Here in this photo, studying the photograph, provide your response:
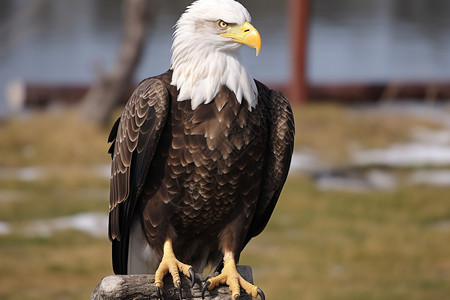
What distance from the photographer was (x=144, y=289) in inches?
134

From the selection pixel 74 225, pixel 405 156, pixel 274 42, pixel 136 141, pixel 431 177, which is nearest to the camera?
pixel 136 141

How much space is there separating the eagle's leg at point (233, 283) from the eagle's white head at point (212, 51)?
0.80m

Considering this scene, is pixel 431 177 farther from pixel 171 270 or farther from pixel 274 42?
pixel 274 42

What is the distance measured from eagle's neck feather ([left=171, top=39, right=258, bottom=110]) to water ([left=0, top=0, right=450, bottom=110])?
4.01 metres

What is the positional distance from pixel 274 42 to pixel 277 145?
2500cm

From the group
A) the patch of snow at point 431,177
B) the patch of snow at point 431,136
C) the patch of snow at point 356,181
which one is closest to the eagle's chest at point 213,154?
the patch of snow at point 356,181

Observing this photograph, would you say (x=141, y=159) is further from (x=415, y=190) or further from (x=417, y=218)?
(x=415, y=190)

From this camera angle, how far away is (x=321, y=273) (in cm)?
722

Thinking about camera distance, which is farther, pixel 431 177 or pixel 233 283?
pixel 431 177

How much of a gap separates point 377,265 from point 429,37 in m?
24.9

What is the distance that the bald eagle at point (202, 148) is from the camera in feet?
11.6

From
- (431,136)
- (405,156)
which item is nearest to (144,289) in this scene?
(405,156)

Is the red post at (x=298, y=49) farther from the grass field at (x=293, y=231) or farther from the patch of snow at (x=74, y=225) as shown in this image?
the patch of snow at (x=74, y=225)

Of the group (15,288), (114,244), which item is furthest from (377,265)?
(114,244)
